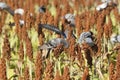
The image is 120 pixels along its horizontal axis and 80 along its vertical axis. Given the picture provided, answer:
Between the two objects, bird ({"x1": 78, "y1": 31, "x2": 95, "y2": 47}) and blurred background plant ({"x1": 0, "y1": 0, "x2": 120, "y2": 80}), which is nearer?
blurred background plant ({"x1": 0, "y1": 0, "x2": 120, "y2": 80})

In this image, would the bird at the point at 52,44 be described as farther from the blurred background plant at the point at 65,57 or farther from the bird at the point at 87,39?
the bird at the point at 87,39

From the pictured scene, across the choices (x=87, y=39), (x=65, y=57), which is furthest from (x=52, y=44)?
(x=65, y=57)

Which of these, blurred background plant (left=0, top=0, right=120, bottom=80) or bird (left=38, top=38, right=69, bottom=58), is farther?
bird (left=38, top=38, right=69, bottom=58)

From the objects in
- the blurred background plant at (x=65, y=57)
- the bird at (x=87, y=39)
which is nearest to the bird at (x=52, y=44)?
the blurred background plant at (x=65, y=57)

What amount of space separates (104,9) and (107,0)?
14 centimetres

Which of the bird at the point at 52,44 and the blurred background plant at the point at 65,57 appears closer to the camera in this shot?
the blurred background plant at the point at 65,57

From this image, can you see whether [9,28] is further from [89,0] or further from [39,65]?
[39,65]

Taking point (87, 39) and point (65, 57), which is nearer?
point (87, 39)

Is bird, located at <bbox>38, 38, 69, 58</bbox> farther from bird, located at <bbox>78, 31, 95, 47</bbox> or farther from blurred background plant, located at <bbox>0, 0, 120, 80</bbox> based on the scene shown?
bird, located at <bbox>78, 31, 95, 47</bbox>

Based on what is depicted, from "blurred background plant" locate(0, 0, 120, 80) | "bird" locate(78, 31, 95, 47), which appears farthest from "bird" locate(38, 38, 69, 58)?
"bird" locate(78, 31, 95, 47)

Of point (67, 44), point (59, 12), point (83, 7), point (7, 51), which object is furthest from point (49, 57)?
point (83, 7)

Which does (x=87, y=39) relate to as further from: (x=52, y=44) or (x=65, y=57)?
(x=65, y=57)

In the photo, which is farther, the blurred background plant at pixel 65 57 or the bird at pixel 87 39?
the bird at pixel 87 39

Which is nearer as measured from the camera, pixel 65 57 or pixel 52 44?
pixel 52 44
